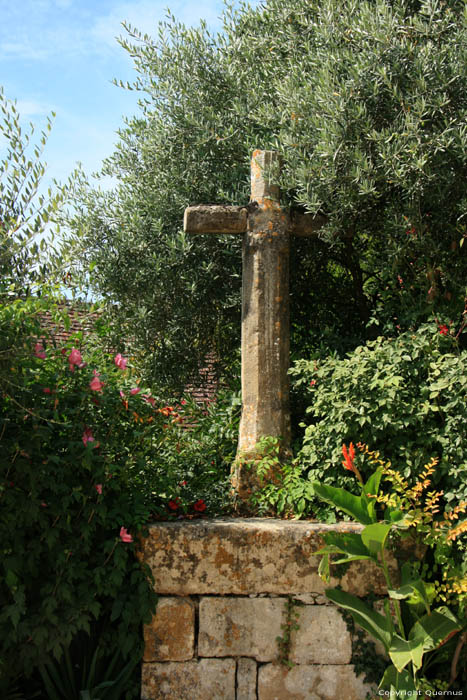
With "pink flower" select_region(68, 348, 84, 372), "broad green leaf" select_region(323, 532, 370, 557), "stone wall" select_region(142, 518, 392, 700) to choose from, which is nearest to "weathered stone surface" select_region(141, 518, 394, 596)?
"stone wall" select_region(142, 518, 392, 700)

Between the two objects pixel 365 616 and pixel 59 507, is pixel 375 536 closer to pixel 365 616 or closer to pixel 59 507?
pixel 365 616

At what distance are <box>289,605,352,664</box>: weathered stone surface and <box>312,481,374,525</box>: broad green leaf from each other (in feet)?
1.94

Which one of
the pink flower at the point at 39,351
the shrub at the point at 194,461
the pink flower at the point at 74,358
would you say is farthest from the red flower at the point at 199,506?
the pink flower at the point at 39,351

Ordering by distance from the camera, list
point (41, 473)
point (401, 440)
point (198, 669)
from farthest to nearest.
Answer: point (401, 440) < point (198, 669) < point (41, 473)

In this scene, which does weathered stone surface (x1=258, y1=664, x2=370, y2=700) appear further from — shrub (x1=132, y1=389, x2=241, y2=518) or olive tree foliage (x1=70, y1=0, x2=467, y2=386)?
olive tree foliage (x1=70, y1=0, x2=467, y2=386)

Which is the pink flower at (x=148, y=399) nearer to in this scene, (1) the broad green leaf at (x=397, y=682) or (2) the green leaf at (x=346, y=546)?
(2) the green leaf at (x=346, y=546)

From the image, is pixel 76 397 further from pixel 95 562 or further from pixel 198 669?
pixel 198 669

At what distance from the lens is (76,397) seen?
3.67 meters

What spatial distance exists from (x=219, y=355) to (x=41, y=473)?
2.80 metres

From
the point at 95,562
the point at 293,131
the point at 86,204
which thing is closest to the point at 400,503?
the point at 95,562

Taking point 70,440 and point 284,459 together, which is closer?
point 70,440

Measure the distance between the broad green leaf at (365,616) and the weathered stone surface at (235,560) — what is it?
11 centimetres

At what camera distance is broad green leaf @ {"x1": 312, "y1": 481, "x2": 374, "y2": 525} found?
3662mm

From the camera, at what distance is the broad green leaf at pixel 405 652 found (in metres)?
3.41
